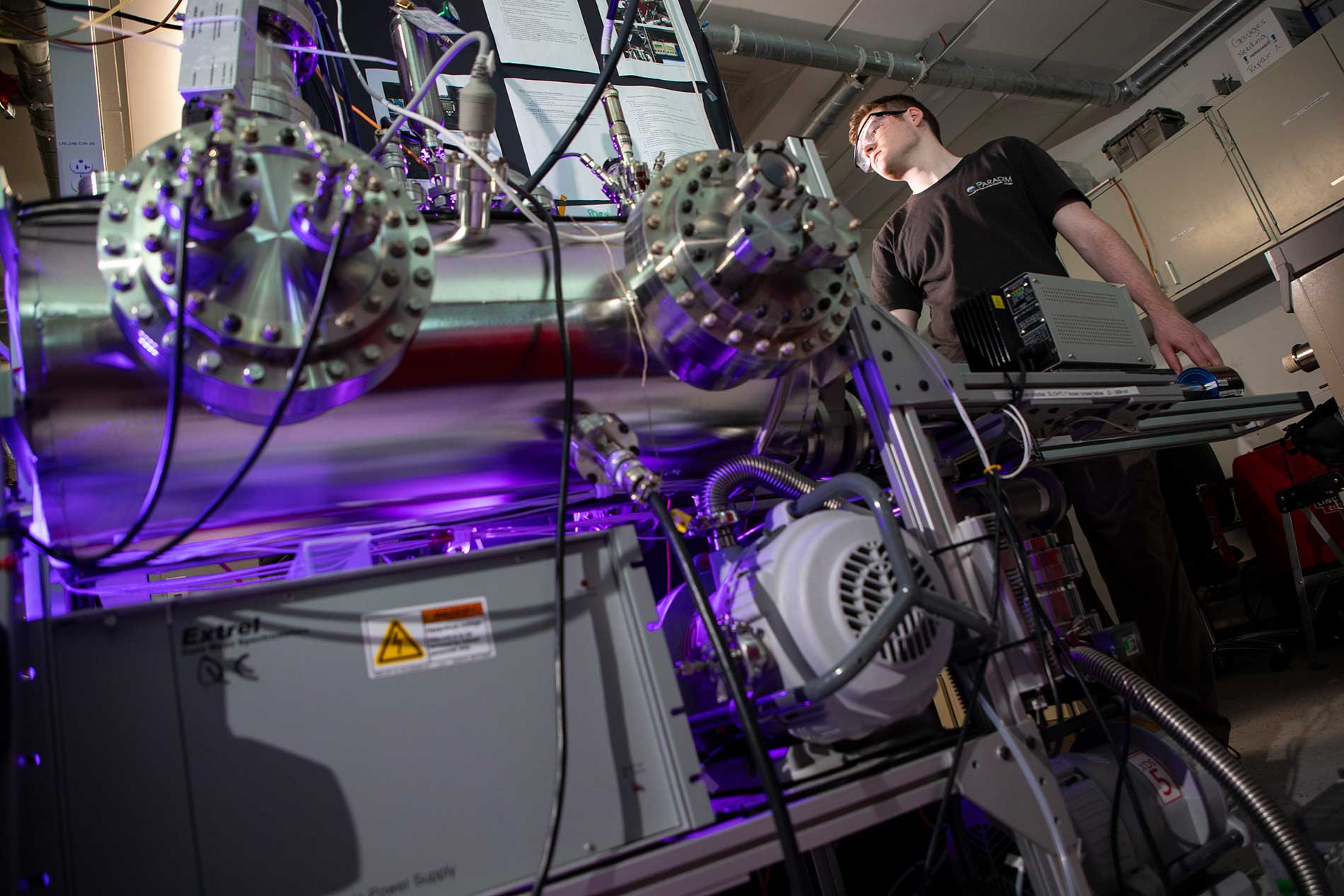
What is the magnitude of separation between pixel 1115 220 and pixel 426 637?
522cm

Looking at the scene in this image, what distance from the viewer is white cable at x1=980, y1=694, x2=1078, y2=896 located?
834 millimetres

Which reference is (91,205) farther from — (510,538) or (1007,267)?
(1007,267)

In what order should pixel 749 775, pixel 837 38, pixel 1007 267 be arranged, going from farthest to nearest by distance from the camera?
1. pixel 837 38
2. pixel 1007 267
3. pixel 749 775

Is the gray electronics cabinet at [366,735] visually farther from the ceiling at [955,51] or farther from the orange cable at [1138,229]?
the orange cable at [1138,229]

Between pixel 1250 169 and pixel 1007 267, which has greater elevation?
pixel 1250 169

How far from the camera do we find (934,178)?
2.62 meters

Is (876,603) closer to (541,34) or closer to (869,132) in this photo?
(541,34)

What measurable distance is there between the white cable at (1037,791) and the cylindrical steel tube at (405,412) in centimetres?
41

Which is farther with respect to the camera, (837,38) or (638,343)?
(837,38)

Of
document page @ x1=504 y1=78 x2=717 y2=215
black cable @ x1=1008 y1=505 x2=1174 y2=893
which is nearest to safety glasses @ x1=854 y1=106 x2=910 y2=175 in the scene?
document page @ x1=504 y1=78 x2=717 y2=215

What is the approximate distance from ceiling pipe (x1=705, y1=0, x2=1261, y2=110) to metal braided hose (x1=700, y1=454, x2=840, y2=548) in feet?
10.2

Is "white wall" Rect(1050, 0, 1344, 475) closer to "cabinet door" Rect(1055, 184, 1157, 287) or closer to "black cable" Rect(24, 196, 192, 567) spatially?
"cabinet door" Rect(1055, 184, 1157, 287)

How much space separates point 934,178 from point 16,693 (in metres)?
2.63

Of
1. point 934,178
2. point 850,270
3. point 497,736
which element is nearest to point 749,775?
point 497,736
